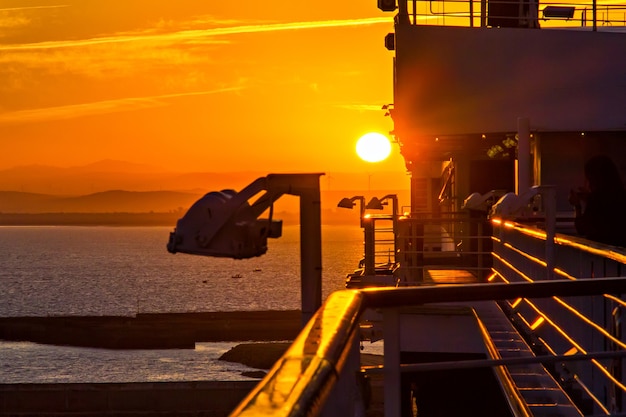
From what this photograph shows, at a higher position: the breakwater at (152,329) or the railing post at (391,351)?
the railing post at (391,351)

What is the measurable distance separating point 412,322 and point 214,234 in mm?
9030

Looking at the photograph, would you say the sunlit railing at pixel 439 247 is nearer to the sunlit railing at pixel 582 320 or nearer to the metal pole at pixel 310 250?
the sunlit railing at pixel 582 320

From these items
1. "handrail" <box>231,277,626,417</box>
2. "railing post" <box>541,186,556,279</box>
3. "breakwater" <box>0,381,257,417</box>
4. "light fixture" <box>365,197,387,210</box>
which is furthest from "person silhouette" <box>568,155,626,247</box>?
"breakwater" <box>0,381,257,417</box>

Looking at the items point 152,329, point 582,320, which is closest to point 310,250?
point 582,320

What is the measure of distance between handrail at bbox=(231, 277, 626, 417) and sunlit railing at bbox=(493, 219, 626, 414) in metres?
1.39

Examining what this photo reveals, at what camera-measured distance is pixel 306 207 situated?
16.6ft

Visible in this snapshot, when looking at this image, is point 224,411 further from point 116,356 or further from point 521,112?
point 116,356

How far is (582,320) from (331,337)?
4.40 m

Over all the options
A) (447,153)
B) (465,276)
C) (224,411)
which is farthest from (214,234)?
(224,411)

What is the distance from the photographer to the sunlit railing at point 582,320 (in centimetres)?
619

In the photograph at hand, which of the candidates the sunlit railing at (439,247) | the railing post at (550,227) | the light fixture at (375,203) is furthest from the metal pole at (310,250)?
the light fixture at (375,203)

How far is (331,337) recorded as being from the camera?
98.9 inches

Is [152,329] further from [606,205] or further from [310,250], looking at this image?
[310,250]

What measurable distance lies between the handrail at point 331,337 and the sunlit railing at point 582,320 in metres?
1.39
